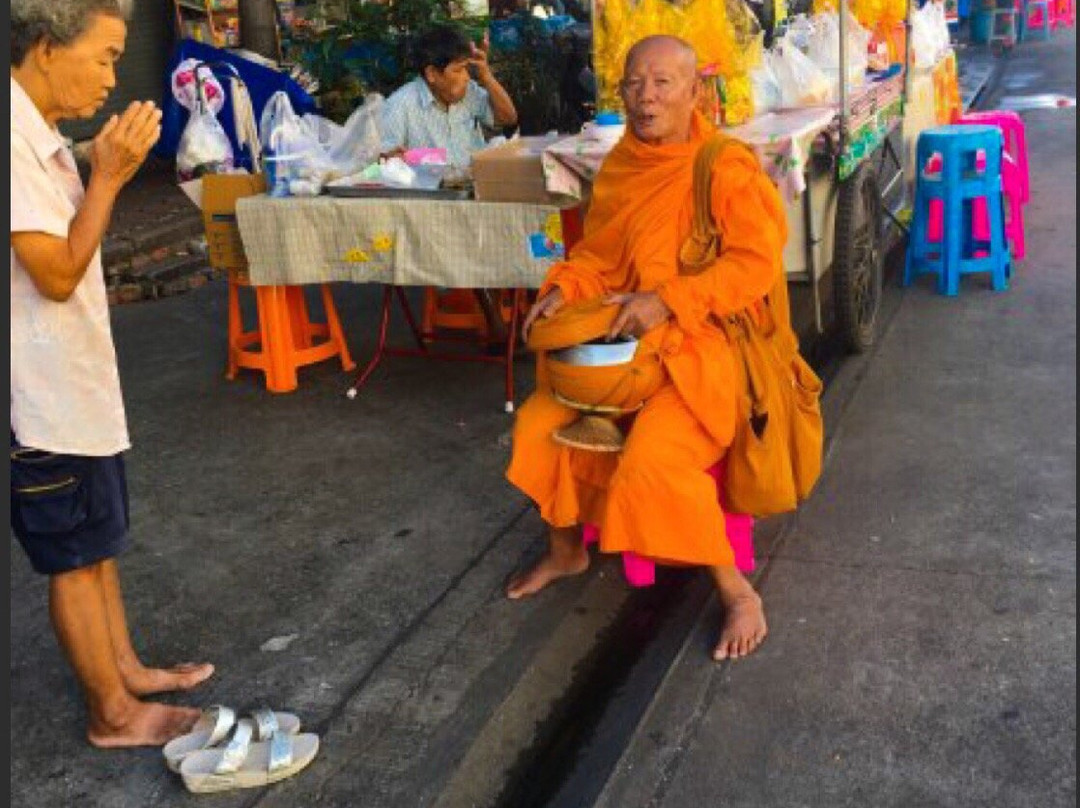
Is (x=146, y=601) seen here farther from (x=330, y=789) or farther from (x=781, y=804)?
(x=781, y=804)

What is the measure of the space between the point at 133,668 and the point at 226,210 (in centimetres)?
254

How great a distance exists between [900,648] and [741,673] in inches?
16.1

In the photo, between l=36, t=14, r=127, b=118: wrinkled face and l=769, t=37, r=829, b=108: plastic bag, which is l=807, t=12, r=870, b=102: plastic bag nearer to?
l=769, t=37, r=829, b=108: plastic bag

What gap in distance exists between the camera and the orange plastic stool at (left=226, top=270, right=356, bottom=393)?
5.18 meters

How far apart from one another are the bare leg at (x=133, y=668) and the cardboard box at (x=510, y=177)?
211 cm

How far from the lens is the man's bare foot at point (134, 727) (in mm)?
2830

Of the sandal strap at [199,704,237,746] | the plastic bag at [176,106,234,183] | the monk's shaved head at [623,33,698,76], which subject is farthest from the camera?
the plastic bag at [176,106,234,183]

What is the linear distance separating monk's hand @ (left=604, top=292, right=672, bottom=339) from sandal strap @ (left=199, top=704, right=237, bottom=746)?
128cm

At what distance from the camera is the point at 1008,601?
325 centimetres

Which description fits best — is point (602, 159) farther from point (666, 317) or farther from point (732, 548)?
point (732, 548)

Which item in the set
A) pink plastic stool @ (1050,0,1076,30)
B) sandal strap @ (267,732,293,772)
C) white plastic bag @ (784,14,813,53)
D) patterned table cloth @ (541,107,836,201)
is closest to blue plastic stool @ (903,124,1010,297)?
white plastic bag @ (784,14,813,53)

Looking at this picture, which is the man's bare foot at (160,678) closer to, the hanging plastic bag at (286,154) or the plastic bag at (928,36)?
the hanging plastic bag at (286,154)

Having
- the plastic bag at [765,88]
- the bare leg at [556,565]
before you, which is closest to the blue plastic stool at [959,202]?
the plastic bag at [765,88]

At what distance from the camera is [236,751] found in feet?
8.85
